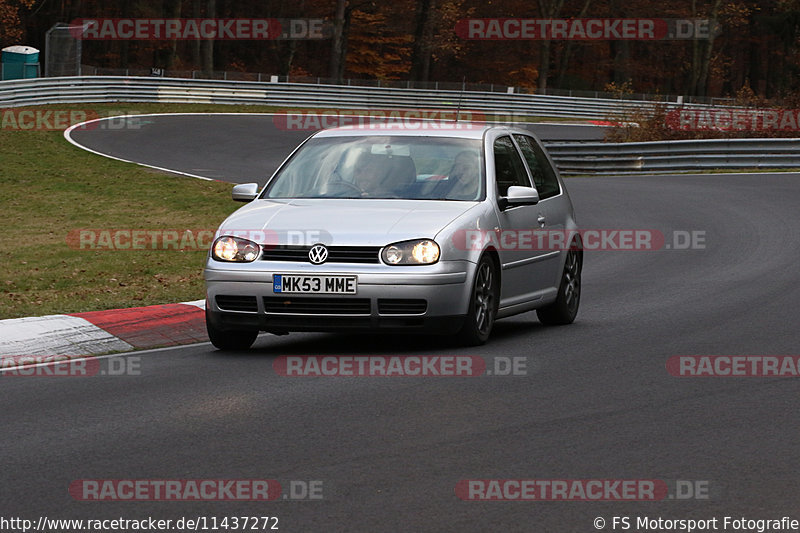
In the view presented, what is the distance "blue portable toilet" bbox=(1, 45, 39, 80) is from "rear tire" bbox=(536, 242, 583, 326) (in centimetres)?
4166

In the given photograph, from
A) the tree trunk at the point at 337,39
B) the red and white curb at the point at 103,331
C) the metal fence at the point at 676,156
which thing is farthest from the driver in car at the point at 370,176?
the tree trunk at the point at 337,39

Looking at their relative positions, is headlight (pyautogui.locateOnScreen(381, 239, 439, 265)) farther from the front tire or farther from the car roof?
the car roof

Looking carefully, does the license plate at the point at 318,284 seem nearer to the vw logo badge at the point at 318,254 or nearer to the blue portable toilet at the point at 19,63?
the vw logo badge at the point at 318,254

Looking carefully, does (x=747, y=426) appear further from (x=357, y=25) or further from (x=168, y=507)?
(x=357, y=25)

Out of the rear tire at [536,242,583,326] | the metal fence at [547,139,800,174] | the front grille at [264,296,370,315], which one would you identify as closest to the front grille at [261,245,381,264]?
the front grille at [264,296,370,315]

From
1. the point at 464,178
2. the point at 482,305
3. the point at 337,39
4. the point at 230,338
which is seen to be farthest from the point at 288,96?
the point at 482,305

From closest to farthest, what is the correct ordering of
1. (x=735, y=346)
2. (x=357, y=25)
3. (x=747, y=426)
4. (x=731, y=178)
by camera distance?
(x=747, y=426), (x=735, y=346), (x=731, y=178), (x=357, y=25)

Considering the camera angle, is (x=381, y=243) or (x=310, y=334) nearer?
(x=381, y=243)

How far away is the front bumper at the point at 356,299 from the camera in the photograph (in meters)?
9.61

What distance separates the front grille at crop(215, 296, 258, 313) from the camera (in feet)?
32.2

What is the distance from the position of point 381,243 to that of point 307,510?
410 centimetres

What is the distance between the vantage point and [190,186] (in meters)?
28.0

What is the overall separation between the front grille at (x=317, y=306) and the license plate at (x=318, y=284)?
6 cm

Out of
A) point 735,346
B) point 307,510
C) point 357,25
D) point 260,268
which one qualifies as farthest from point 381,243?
point 357,25
